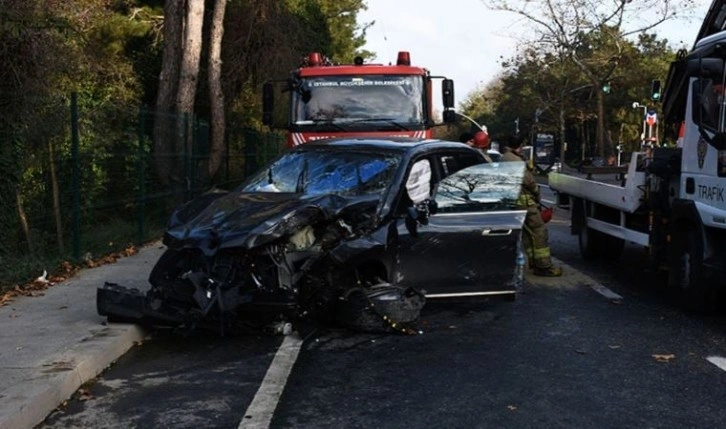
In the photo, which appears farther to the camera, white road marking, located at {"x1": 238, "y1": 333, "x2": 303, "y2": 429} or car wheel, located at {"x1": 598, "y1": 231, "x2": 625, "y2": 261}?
car wheel, located at {"x1": 598, "y1": 231, "x2": 625, "y2": 261}

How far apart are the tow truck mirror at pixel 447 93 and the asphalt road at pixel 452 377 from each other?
20.4 ft

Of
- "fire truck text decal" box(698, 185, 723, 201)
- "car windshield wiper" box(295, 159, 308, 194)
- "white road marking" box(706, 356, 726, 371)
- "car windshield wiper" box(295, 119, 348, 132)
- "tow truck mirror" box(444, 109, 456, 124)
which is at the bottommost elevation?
"white road marking" box(706, 356, 726, 371)

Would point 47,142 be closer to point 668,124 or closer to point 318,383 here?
point 318,383

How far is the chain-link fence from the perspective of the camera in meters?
9.91

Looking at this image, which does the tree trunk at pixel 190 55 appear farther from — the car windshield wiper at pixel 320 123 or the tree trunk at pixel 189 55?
the car windshield wiper at pixel 320 123

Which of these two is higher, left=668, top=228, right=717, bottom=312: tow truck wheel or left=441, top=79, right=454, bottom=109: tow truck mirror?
left=441, top=79, right=454, bottom=109: tow truck mirror

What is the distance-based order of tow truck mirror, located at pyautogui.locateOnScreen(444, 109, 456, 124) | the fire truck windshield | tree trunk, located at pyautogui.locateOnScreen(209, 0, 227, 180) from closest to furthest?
1. the fire truck windshield
2. tow truck mirror, located at pyautogui.locateOnScreen(444, 109, 456, 124)
3. tree trunk, located at pyautogui.locateOnScreen(209, 0, 227, 180)

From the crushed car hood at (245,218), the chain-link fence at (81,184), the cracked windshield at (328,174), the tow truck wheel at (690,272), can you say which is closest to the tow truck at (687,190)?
the tow truck wheel at (690,272)

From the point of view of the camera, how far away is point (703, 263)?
7.30 meters

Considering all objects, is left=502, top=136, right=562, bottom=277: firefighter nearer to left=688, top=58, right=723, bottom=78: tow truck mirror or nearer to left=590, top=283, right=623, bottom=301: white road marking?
left=590, top=283, right=623, bottom=301: white road marking

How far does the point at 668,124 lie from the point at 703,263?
3539 mm

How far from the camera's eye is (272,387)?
573 cm

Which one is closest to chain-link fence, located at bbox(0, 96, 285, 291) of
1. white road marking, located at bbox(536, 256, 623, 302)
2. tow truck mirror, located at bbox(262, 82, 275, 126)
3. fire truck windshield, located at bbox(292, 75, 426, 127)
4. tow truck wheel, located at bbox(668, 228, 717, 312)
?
tow truck mirror, located at bbox(262, 82, 275, 126)

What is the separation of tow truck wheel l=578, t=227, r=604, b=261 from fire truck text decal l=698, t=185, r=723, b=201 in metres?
3.76
